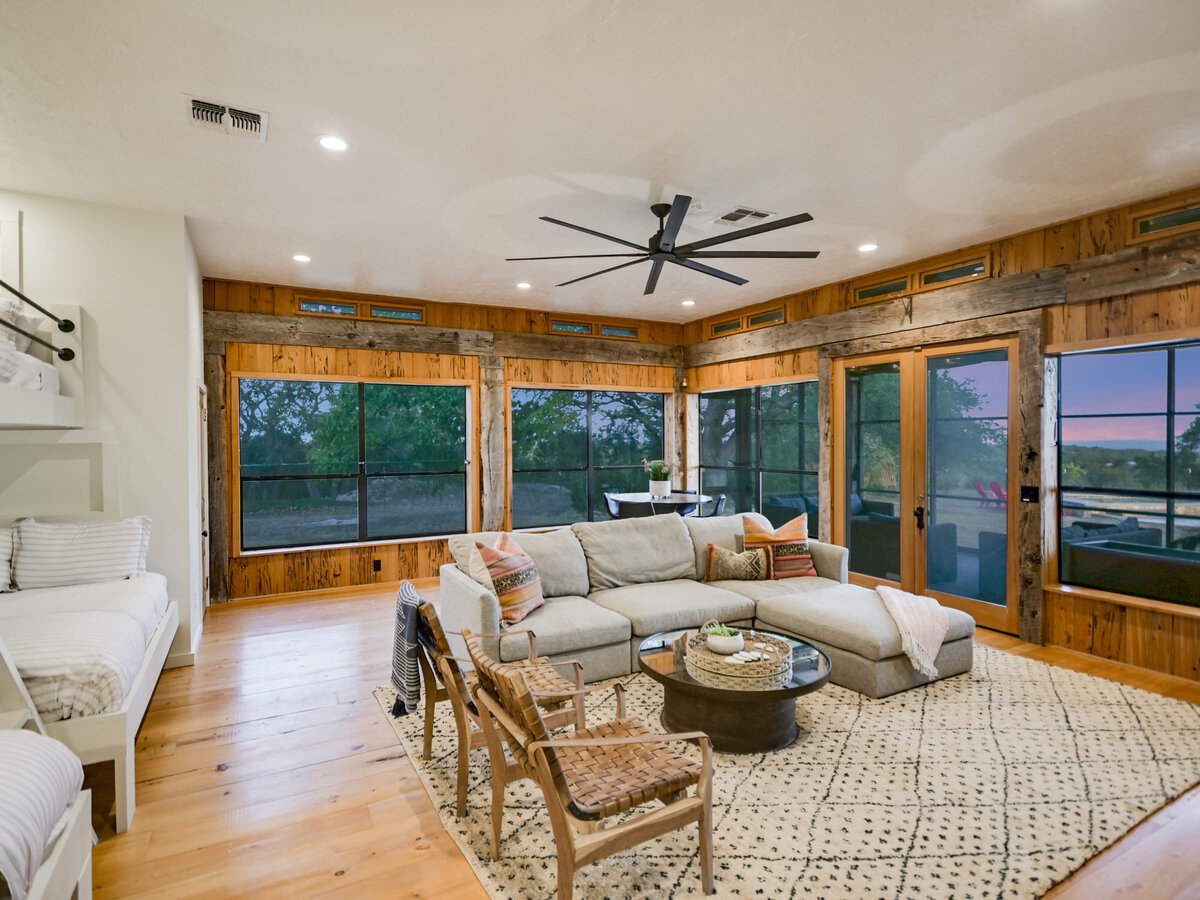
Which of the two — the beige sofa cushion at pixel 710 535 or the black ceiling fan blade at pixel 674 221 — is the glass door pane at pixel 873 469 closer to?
the beige sofa cushion at pixel 710 535

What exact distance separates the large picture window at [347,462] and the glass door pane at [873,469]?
4.04 meters

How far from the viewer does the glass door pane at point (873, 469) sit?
5473 millimetres

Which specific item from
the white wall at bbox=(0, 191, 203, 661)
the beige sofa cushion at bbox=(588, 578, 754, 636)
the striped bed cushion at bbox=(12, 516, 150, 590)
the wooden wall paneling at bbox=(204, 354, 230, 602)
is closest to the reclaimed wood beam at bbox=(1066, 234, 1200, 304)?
the beige sofa cushion at bbox=(588, 578, 754, 636)

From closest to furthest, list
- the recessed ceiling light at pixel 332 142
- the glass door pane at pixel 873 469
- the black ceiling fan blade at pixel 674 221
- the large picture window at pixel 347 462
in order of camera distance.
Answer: the recessed ceiling light at pixel 332 142
the black ceiling fan blade at pixel 674 221
the glass door pane at pixel 873 469
the large picture window at pixel 347 462

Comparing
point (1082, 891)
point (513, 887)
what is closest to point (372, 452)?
point (513, 887)

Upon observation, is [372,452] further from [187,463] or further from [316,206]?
[316,206]

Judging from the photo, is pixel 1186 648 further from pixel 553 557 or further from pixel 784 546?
pixel 553 557

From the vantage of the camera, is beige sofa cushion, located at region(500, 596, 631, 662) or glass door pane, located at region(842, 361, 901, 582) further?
glass door pane, located at region(842, 361, 901, 582)

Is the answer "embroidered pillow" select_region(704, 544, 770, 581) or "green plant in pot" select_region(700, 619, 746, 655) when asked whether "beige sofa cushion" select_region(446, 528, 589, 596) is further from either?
"green plant in pot" select_region(700, 619, 746, 655)

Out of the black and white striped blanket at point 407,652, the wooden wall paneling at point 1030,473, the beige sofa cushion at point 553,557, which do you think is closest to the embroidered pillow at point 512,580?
the beige sofa cushion at point 553,557

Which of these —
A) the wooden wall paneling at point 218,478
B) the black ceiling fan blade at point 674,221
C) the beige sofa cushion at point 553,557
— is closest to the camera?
the black ceiling fan blade at point 674,221

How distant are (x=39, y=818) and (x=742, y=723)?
99.0 inches

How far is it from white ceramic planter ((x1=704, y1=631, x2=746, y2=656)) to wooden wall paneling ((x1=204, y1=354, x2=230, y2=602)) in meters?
4.78

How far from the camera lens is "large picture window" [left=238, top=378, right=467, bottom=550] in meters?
6.14
